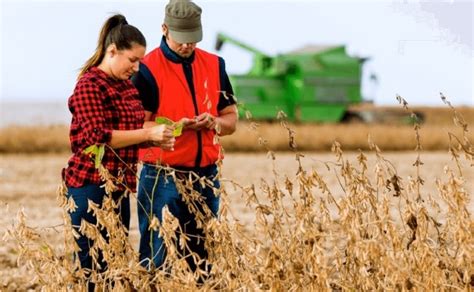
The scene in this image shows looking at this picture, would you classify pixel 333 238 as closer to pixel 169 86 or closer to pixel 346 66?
pixel 169 86

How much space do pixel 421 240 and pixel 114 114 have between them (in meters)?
1.41

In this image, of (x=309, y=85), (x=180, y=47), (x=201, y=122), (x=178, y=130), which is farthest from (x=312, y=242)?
(x=309, y=85)

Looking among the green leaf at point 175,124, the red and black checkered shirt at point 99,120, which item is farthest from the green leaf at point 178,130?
the red and black checkered shirt at point 99,120

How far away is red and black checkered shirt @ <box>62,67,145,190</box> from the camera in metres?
4.01

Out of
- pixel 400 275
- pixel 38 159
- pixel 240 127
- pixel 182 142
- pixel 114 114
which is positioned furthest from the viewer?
pixel 240 127

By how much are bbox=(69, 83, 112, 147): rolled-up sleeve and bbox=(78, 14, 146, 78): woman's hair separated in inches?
6.2

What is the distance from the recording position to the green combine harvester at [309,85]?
26750 millimetres

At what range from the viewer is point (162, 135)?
3.91 metres

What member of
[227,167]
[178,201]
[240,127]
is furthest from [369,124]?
[178,201]

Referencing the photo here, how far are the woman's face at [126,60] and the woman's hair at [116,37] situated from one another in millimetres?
18

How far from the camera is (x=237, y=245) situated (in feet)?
12.3

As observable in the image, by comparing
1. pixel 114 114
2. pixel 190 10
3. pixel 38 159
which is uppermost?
pixel 190 10

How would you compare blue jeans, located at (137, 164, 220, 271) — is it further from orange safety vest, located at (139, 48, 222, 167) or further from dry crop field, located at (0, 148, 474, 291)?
dry crop field, located at (0, 148, 474, 291)

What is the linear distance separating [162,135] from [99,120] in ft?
0.96
